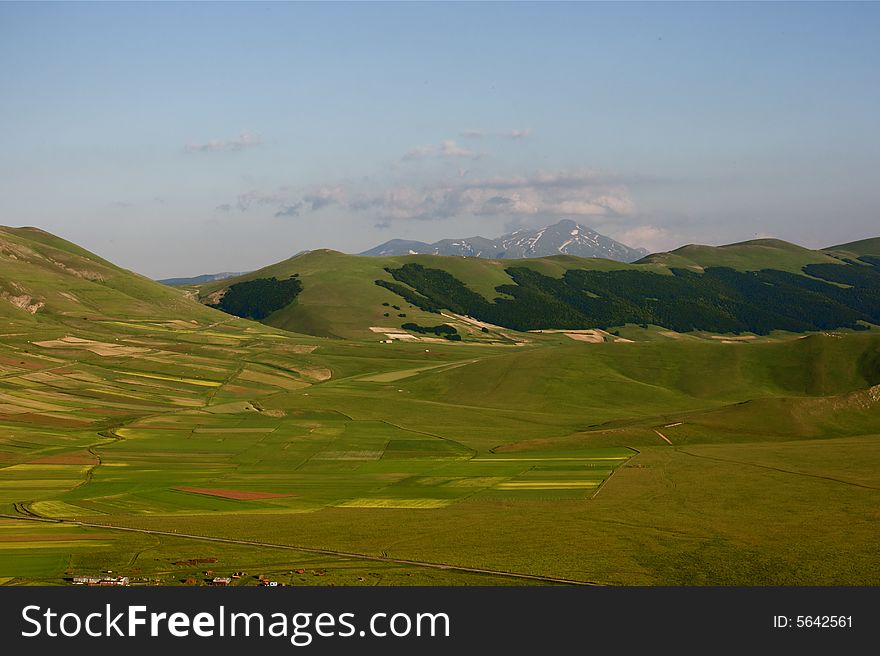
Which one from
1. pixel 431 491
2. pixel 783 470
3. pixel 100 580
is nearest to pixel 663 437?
pixel 783 470

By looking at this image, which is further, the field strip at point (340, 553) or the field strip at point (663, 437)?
the field strip at point (663, 437)

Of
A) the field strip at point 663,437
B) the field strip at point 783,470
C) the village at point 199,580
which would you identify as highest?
the village at point 199,580

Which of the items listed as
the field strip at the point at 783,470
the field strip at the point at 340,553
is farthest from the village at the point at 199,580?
the field strip at the point at 783,470

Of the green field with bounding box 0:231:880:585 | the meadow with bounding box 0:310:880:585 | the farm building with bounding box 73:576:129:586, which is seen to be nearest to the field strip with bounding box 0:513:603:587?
the green field with bounding box 0:231:880:585

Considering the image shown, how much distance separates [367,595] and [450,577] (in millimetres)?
13104

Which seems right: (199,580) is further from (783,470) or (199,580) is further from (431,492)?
(783,470)

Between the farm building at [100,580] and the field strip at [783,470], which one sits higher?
the farm building at [100,580]

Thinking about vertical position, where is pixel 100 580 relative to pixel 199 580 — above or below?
above

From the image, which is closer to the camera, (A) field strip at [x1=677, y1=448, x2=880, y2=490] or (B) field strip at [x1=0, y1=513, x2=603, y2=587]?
(B) field strip at [x1=0, y1=513, x2=603, y2=587]

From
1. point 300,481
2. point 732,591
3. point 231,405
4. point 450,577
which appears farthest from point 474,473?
point 231,405

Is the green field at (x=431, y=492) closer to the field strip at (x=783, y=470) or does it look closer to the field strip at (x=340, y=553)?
the field strip at (x=340, y=553)

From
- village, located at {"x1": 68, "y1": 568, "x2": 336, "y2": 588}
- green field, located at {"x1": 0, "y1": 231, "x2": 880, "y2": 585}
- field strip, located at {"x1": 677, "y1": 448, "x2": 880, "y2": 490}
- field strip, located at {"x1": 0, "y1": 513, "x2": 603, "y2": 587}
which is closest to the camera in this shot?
village, located at {"x1": 68, "y1": 568, "x2": 336, "y2": 588}

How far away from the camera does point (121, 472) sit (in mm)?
117250

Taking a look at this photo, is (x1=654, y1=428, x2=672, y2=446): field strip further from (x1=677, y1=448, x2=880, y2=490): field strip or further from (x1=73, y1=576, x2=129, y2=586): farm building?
(x1=73, y1=576, x2=129, y2=586): farm building
